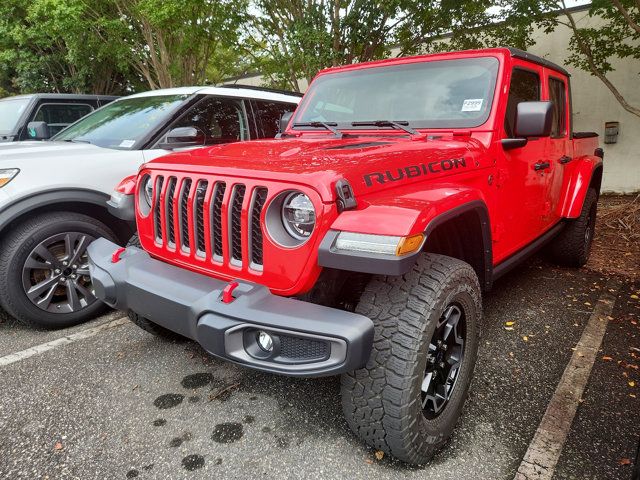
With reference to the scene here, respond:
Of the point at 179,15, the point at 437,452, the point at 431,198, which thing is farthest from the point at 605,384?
the point at 179,15

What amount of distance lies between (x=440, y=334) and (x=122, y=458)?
1519 millimetres

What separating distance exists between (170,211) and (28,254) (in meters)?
1.52

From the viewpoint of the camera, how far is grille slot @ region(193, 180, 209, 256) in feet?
6.60

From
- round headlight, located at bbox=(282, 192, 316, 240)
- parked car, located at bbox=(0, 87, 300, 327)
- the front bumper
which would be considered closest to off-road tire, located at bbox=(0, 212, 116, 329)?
parked car, located at bbox=(0, 87, 300, 327)

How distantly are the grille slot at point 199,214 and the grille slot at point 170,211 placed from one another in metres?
0.16

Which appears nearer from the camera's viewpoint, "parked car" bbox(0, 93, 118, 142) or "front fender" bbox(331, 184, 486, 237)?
"front fender" bbox(331, 184, 486, 237)

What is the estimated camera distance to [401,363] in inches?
65.7

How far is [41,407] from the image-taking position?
91.3 inches

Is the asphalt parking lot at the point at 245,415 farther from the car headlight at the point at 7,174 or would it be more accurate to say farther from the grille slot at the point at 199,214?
the car headlight at the point at 7,174

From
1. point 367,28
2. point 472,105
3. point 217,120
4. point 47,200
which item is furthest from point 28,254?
point 367,28

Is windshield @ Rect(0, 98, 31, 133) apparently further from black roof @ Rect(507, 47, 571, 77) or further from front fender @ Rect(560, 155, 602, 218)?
front fender @ Rect(560, 155, 602, 218)

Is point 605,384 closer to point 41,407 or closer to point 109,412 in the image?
point 109,412

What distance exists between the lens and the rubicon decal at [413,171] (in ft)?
6.10

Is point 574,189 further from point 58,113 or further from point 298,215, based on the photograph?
point 58,113
